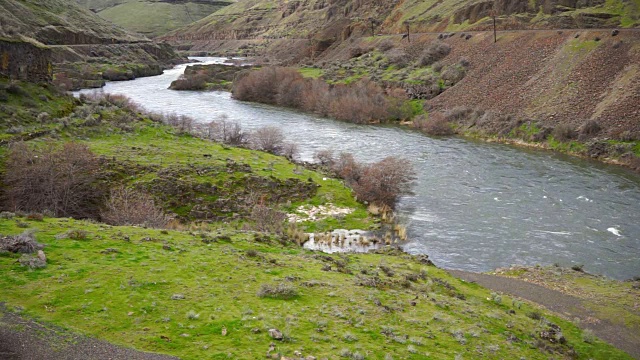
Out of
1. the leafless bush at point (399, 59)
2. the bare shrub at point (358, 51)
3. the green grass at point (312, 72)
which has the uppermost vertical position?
the bare shrub at point (358, 51)

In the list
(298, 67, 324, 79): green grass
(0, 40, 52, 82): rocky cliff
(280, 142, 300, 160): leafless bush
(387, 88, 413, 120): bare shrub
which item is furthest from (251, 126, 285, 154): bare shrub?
(298, 67, 324, 79): green grass

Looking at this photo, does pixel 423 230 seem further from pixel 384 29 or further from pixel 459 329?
pixel 384 29

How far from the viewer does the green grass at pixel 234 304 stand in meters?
12.6

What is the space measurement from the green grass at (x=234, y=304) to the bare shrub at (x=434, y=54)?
207 ft

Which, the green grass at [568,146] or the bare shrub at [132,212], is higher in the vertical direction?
the green grass at [568,146]

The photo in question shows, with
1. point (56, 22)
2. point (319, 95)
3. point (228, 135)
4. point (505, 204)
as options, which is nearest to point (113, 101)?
point (228, 135)

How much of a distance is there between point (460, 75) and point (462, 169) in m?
29.8

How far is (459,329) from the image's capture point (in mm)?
15641

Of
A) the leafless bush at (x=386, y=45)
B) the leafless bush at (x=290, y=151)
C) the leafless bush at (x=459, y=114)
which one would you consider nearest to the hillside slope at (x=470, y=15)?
the leafless bush at (x=386, y=45)

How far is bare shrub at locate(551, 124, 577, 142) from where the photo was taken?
161 ft

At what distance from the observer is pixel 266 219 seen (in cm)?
2852

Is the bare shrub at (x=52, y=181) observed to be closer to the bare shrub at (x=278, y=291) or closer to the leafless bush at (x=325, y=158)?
the bare shrub at (x=278, y=291)

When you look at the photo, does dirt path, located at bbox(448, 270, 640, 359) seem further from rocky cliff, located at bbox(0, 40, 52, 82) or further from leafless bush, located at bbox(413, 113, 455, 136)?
leafless bush, located at bbox(413, 113, 455, 136)

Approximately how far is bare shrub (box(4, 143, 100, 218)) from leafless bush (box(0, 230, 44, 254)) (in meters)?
9.28
